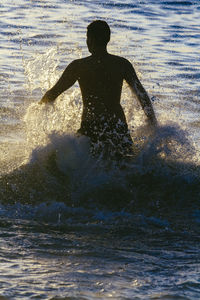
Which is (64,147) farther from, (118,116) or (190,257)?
(190,257)

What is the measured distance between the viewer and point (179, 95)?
12055mm

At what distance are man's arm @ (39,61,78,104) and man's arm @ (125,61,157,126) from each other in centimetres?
56

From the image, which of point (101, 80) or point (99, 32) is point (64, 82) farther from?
point (99, 32)

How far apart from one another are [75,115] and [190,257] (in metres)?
2.80

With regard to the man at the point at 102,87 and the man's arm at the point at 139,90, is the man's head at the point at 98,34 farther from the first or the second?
the man's arm at the point at 139,90

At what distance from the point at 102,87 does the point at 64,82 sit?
41 centimetres

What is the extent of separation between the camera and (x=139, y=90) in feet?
22.3

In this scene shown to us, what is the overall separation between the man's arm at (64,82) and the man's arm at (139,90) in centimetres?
56

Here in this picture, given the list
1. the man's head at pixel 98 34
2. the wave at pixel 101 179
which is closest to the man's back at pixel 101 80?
the man's head at pixel 98 34

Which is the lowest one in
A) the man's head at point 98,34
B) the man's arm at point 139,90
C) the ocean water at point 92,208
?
the ocean water at point 92,208

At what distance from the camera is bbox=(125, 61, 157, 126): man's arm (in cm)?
671

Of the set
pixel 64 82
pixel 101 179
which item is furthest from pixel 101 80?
pixel 101 179

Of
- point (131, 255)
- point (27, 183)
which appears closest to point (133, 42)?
point (27, 183)

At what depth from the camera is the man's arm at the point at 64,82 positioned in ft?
21.9
